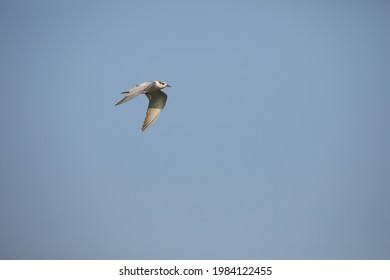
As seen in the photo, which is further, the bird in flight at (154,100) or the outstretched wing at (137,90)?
the bird in flight at (154,100)

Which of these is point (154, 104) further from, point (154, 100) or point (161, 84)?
point (161, 84)

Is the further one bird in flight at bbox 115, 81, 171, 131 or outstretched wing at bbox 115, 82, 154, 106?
bird in flight at bbox 115, 81, 171, 131

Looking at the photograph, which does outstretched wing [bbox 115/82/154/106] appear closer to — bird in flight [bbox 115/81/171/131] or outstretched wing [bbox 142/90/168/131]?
bird in flight [bbox 115/81/171/131]

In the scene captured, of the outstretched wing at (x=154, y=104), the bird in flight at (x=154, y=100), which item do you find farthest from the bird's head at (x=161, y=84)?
the outstretched wing at (x=154, y=104)

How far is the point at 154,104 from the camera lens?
15250 millimetres

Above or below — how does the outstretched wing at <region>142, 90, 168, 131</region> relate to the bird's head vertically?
below

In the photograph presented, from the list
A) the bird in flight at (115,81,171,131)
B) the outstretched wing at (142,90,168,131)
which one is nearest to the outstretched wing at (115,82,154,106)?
the bird in flight at (115,81,171,131)

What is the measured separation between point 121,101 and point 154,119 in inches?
120

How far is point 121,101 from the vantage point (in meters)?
12.0

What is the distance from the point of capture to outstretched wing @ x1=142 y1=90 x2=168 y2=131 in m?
15.0

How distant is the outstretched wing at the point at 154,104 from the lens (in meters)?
15.0

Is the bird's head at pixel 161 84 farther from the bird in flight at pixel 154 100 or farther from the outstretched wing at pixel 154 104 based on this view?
the outstretched wing at pixel 154 104

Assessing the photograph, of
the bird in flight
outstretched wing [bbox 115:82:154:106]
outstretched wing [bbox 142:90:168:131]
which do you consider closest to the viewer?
outstretched wing [bbox 115:82:154:106]

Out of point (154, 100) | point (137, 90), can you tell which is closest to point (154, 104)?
point (154, 100)
